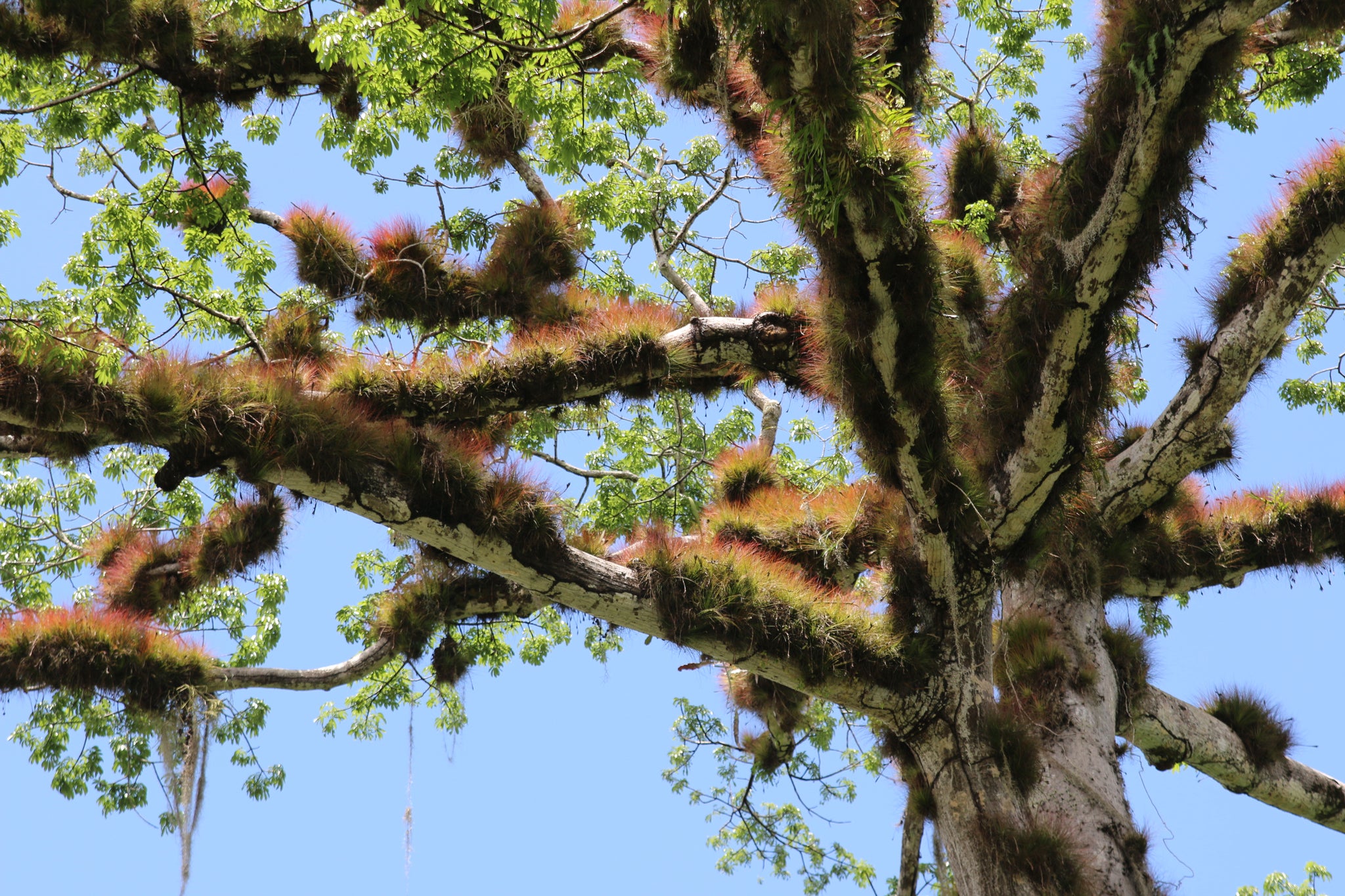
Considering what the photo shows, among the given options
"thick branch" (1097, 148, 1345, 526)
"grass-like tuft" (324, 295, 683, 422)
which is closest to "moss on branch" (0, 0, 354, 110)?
"grass-like tuft" (324, 295, 683, 422)

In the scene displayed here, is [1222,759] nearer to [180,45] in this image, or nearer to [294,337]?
[294,337]

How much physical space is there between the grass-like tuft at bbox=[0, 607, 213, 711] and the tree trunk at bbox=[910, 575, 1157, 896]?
15.4 feet

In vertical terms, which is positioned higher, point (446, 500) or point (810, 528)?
point (810, 528)

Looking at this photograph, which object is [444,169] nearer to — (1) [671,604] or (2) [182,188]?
(2) [182,188]

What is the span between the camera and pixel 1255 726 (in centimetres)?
713

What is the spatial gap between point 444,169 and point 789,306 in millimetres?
3929

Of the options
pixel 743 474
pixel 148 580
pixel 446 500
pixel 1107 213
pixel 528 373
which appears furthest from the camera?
pixel 743 474

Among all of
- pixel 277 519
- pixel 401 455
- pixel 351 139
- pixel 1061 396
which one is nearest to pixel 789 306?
pixel 1061 396

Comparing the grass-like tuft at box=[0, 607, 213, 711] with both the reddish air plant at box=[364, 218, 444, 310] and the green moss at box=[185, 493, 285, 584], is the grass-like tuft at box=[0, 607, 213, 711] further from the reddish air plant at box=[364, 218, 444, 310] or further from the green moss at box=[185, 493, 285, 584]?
the reddish air plant at box=[364, 218, 444, 310]

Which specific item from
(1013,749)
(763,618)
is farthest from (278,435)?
(1013,749)

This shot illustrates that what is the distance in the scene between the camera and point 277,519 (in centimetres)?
684

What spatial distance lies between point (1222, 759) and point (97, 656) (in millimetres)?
7320

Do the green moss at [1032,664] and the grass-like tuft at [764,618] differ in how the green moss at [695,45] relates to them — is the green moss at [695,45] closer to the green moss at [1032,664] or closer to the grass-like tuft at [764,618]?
the grass-like tuft at [764,618]

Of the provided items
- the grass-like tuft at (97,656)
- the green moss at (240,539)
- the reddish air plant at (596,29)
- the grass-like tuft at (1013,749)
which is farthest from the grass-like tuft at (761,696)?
the reddish air plant at (596,29)
